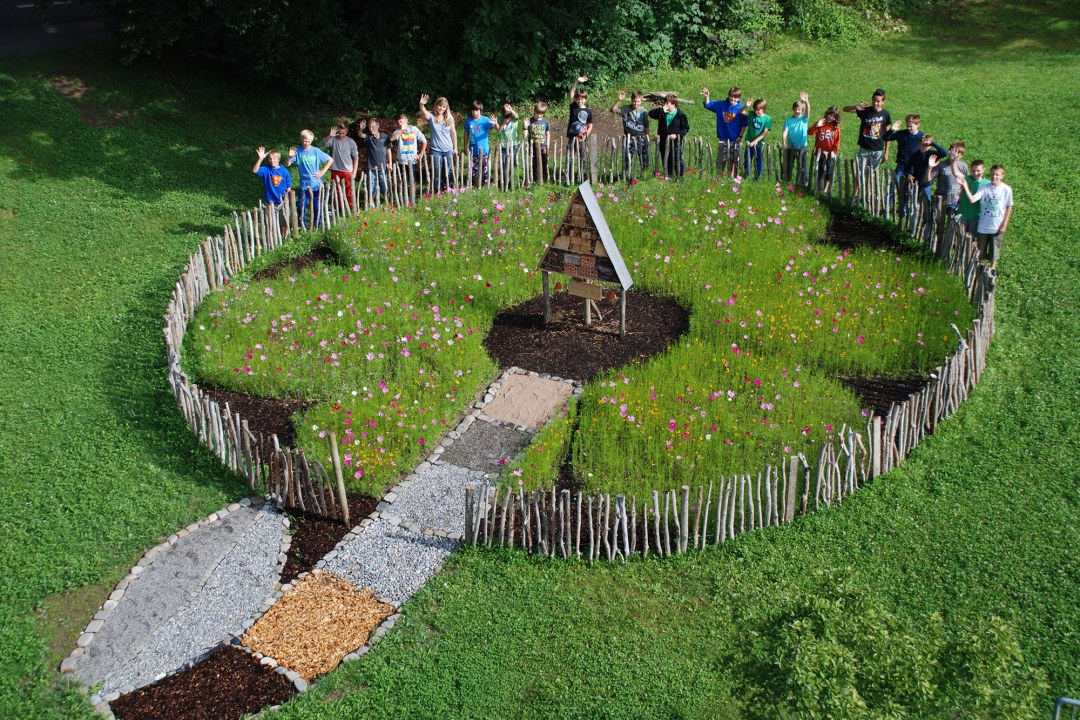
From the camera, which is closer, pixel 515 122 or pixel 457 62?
pixel 515 122

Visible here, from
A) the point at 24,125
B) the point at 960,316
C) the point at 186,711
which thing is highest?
the point at 24,125

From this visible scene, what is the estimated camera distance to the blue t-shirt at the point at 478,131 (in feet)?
56.1

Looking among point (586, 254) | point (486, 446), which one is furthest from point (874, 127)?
point (486, 446)

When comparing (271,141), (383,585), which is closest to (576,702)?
(383,585)

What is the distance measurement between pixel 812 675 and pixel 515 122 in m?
13.2

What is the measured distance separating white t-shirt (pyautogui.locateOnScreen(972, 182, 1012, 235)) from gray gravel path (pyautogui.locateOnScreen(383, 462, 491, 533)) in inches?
305

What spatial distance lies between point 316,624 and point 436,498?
6.36ft

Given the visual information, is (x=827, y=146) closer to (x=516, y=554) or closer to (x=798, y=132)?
(x=798, y=132)

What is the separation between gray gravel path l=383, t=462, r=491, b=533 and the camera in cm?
1014

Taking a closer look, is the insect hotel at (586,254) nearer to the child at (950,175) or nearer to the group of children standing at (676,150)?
the group of children standing at (676,150)

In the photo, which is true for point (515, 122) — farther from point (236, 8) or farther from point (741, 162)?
point (236, 8)

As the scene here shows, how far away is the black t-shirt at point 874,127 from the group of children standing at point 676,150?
2 cm

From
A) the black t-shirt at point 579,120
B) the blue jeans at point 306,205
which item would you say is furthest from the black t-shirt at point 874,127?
the blue jeans at point 306,205

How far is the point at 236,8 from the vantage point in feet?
63.0
